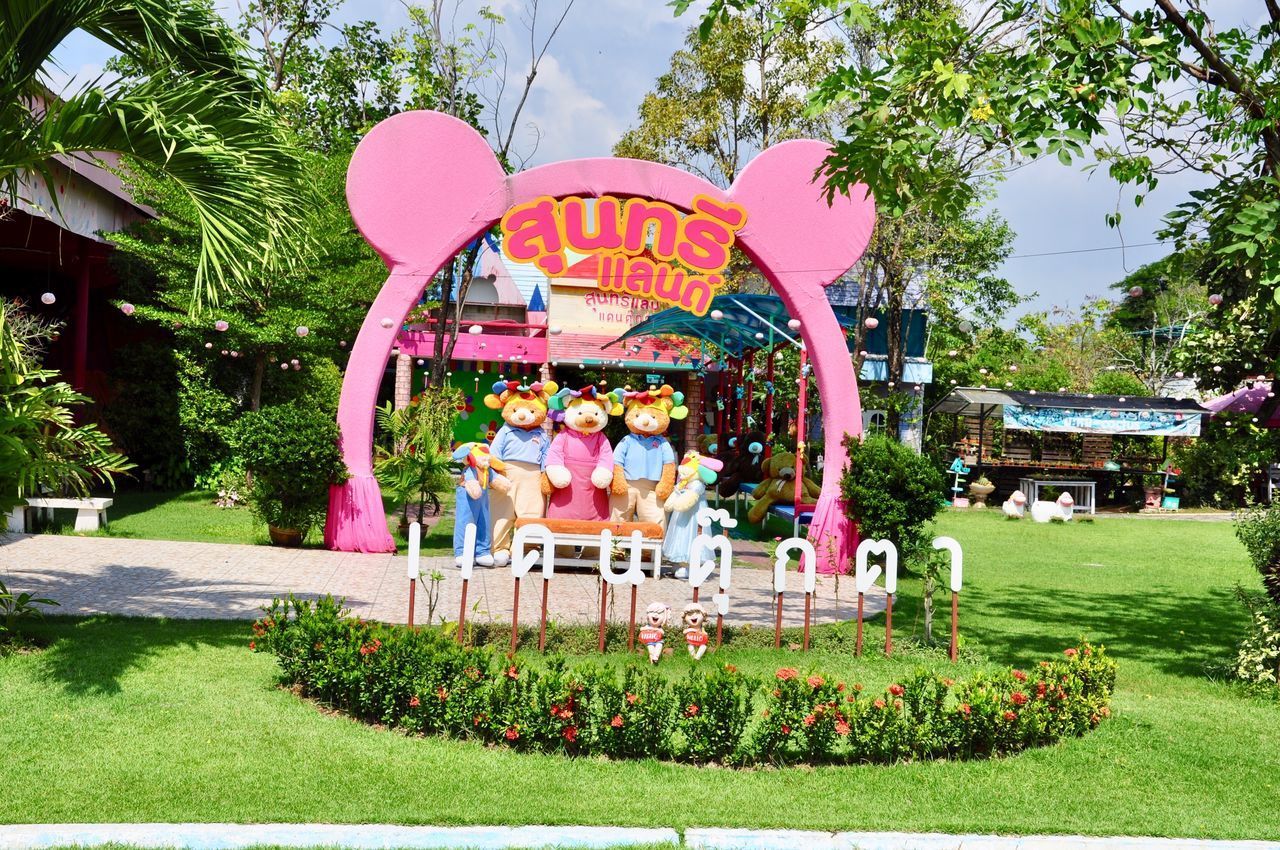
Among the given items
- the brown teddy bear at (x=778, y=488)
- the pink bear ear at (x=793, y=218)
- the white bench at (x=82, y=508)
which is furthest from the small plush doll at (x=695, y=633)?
the white bench at (x=82, y=508)

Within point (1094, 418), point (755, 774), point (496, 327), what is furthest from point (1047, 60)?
point (496, 327)

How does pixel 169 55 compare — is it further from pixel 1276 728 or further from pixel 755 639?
pixel 1276 728

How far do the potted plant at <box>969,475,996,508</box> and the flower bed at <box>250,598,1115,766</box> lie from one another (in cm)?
1827

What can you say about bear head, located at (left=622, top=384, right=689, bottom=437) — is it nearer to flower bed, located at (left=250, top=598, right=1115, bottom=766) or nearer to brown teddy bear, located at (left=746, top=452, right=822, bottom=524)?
brown teddy bear, located at (left=746, top=452, right=822, bottom=524)

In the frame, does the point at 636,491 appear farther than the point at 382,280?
No

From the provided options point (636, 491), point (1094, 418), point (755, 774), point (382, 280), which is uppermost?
Result: point (382, 280)

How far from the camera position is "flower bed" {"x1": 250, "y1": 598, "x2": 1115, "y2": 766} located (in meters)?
5.66

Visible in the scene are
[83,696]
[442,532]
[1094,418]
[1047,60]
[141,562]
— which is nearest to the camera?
[83,696]

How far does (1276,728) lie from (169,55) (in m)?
8.28

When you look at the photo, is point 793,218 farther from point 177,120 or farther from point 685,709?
point 685,709

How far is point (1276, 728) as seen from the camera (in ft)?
21.8

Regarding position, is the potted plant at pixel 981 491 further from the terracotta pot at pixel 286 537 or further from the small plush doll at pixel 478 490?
the terracotta pot at pixel 286 537

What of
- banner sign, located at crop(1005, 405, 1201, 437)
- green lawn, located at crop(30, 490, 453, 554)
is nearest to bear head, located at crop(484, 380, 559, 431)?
green lawn, located at crop(30, 490, 453, 554)

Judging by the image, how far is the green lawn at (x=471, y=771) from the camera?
4824 millimetres
